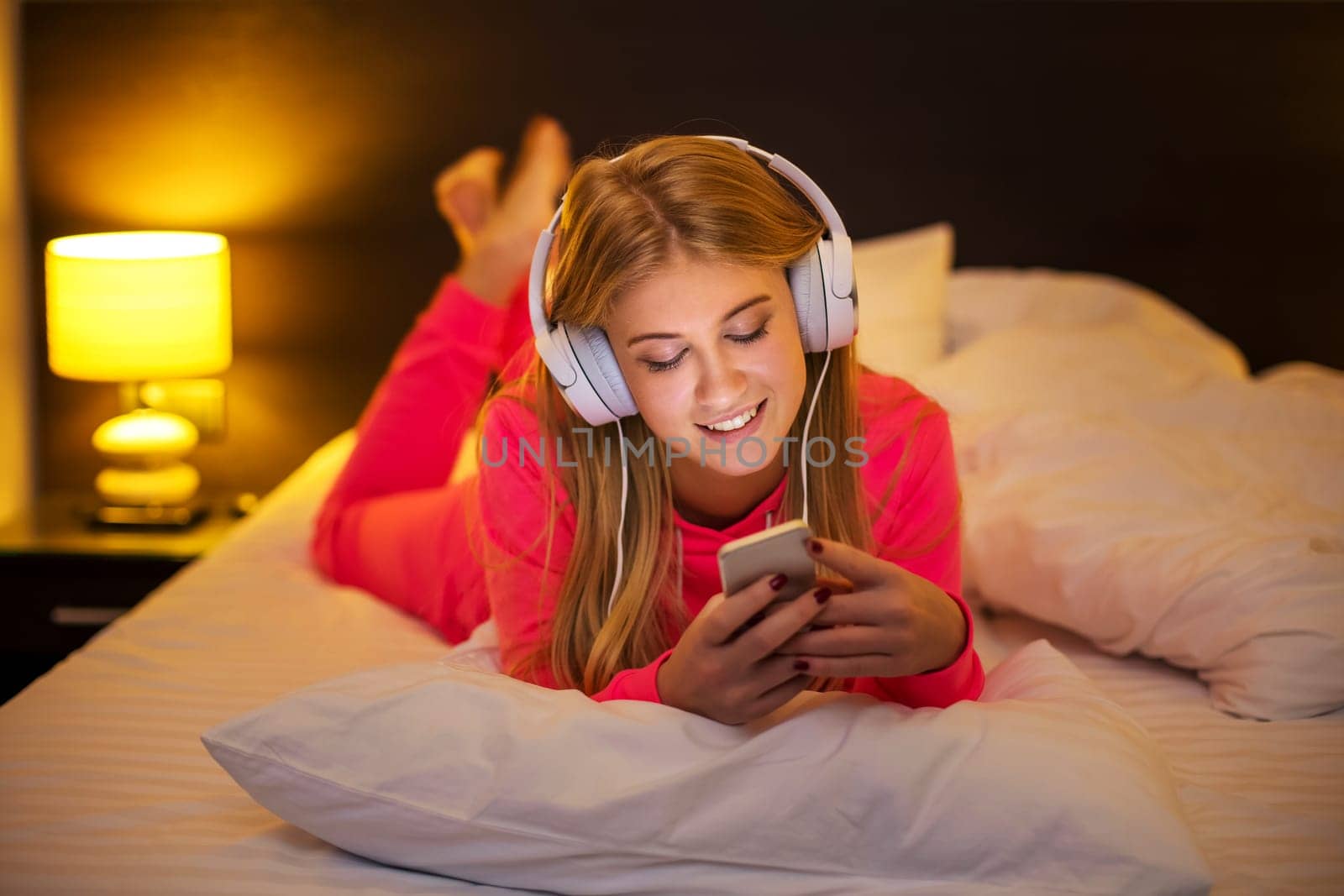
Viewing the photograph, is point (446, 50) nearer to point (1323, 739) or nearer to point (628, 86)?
point (628, 86)

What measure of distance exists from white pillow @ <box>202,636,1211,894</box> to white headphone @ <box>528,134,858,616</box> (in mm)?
263

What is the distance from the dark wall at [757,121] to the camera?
2418 millimetres

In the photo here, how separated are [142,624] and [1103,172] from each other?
74.1 inches

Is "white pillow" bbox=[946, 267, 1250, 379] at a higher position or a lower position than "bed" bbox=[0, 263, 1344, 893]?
higher

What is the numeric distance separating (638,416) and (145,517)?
1.42m

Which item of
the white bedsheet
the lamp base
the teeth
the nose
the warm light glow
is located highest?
the nose

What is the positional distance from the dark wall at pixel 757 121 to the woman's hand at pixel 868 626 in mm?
1664

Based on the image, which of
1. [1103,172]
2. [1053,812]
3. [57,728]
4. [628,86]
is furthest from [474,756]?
[1103,172]

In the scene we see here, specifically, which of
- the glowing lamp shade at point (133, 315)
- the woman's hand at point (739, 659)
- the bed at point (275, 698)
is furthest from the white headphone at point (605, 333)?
the glowing lamp shade at point (133, 315)

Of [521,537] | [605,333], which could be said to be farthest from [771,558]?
[521,537]

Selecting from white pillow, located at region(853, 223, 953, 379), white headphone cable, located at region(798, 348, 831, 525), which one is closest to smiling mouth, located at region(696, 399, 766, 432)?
white headphone cable, located at region(798, 348, 831, 525)

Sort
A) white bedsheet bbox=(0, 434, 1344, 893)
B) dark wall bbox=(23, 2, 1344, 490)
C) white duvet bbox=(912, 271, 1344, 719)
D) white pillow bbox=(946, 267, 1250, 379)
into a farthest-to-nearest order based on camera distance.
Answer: dark wall bbox=(23, 2, 1344, 490) < white pillow bbox=(946, 267, 1250, 379) < white duvet bbox=(912, 271, 1344, 719) < white bedsheet bbox=(0, 434, 1344, 893)

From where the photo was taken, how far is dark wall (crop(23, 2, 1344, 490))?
2.42 metres

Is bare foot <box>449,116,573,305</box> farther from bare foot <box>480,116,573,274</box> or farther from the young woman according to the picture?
the young woman
